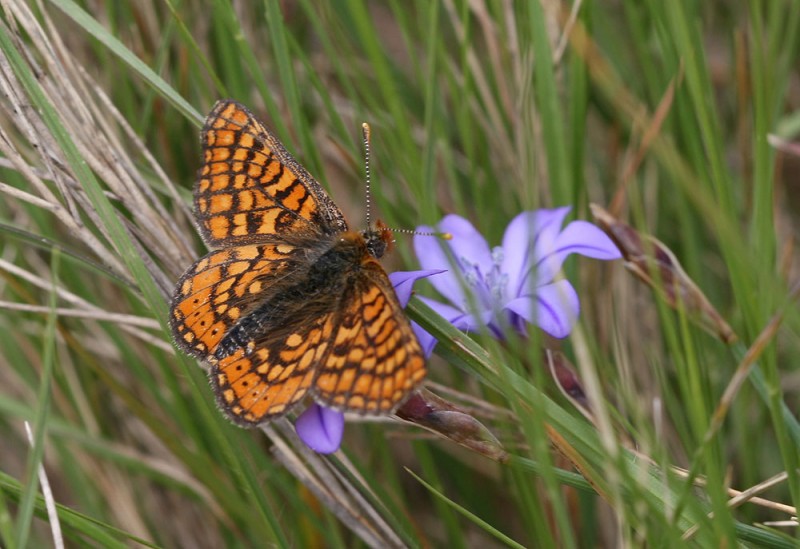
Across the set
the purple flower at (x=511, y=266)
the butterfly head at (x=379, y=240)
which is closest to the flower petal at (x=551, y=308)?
the purple flower at (x=511, y=266)

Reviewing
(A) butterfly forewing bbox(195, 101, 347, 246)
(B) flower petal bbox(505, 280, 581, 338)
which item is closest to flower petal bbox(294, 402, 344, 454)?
(B) flower petal bbox(505, 280, 581, 338)

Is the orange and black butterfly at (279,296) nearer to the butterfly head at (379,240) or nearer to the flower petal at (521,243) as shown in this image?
the butterfly head at (379,240)

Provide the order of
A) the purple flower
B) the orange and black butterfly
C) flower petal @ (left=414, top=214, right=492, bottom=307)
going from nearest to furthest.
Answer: the orange and black butterfly, the purple flower, flower petal @ (left=414, top=214, right=492, bottom=307)

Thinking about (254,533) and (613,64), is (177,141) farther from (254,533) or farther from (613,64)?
(613,64)

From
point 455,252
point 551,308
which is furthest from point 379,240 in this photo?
point 551,308

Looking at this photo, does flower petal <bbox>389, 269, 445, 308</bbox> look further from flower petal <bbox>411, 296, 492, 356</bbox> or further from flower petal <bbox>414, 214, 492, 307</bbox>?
flower petal <bbox>414, 214, 492, 307</bbox>
